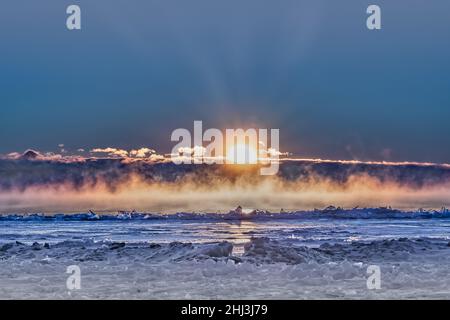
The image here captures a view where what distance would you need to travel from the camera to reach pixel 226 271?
61.7ft

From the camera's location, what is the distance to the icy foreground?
15.5m

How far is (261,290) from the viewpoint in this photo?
15844 mm

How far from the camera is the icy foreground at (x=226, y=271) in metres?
15.5

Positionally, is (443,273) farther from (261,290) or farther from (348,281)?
(261,290)
